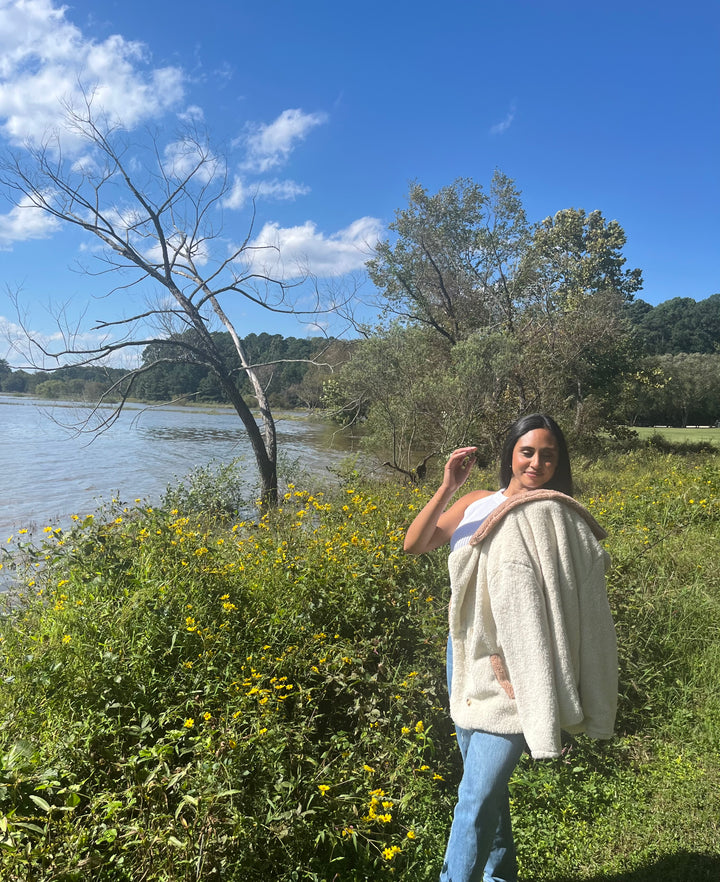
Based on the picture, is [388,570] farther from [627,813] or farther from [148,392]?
[148,392]

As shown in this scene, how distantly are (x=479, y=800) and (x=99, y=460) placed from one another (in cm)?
1749

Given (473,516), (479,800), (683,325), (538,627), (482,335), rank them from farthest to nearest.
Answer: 1. (683,325)
2. (482,335)
3. (473,516)
4. (479,800)
5. (538,627)

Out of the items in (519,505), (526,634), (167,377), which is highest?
(167,377)

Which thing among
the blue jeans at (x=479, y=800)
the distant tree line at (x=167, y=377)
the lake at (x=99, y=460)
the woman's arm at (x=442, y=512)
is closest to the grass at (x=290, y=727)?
the blue jeans at (x=479, y=800)

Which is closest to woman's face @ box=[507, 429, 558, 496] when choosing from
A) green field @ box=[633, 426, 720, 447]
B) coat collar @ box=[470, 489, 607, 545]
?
coat collar @ box=[470, 489, 607, 545]

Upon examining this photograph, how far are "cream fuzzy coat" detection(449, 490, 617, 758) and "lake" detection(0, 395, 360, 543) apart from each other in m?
6.05

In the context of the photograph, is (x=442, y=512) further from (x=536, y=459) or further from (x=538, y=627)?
(x=538, y=627)

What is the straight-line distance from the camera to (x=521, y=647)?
154cm

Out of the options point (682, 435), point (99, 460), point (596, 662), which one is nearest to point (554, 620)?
point (596, 662)

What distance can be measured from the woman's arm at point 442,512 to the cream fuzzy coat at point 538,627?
0.26 metres

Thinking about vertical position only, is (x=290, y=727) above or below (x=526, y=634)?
below

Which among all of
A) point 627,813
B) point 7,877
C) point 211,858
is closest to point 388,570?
point 627,813

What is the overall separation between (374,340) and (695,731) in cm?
942

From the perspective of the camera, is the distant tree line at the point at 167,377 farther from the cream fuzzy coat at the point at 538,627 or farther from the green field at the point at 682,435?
the green field at the point at 682,435
